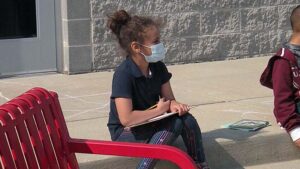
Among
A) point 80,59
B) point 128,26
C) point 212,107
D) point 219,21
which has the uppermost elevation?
point 128,26

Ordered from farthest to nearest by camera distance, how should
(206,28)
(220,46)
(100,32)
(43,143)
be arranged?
(220,46)
(206,28)
(100,32)
(43,143)

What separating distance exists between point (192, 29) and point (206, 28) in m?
0.19

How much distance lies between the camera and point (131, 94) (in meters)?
4.19

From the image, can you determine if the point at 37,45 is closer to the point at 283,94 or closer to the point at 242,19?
the point at 242,19

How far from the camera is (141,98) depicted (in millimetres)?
4277

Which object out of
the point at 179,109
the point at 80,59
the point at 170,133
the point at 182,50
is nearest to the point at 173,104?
the point at 179,109

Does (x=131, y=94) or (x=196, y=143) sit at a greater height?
(x=131, y=94)

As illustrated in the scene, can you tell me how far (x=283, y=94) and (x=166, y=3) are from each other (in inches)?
128

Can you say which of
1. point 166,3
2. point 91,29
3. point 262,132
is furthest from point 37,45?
point 262,132

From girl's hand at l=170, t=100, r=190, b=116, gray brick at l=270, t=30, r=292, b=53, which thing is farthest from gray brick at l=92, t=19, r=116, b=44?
girl's hand at l=170, t=100, r=190, b=116

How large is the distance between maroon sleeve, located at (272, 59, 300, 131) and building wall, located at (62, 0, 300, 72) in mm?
2844

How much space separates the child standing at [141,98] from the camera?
416cm

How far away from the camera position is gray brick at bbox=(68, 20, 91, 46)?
23.7ft

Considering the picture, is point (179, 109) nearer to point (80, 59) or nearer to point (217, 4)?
point (80, 59)
